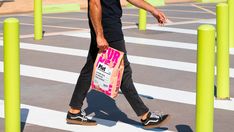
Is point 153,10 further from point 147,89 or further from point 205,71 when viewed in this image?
point 147,89

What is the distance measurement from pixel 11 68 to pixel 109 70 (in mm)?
903

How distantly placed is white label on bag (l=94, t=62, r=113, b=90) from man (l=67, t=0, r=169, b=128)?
17 centimetres

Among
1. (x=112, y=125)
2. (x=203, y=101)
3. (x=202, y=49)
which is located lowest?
(x=112, y=125)

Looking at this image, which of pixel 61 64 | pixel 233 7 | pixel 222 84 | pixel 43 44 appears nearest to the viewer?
pixel 222 84

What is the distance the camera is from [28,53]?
33.4 feet

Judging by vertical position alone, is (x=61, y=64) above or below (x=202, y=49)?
below

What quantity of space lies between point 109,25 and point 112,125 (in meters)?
1.04

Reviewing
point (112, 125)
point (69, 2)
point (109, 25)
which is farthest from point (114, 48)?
point (69, 2)

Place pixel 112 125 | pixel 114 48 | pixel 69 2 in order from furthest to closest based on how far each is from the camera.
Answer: pixel 69 2 → pixel 112 125 → pixel 114 48

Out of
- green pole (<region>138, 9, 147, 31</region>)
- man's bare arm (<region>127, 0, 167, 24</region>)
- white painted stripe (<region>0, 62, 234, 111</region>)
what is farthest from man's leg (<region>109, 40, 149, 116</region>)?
green pole (<region>138, 9, 147, 31</region>)

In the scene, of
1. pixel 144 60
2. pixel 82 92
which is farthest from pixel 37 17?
pixel 82 92

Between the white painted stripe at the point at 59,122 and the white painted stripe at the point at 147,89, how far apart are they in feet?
3.91

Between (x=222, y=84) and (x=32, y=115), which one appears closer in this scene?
(x=32, y=115)

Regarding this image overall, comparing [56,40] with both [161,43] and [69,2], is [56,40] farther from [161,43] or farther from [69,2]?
[69,2]
